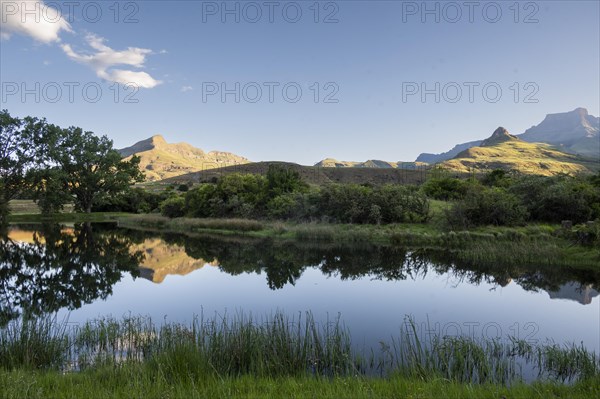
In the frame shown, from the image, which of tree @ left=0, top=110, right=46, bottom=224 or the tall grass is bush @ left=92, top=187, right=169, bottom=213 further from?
the tall grass

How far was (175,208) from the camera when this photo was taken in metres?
54.9

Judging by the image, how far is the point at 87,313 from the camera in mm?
12891

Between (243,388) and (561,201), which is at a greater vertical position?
(561,201)

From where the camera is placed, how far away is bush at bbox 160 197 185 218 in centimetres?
5435

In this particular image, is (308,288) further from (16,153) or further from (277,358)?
(16,153)

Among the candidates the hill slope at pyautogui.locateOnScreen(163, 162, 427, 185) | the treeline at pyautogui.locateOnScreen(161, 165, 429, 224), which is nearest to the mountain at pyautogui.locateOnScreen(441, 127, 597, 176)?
the hill slope at pyautogui.locateOnScreen(163, 162, 427, 185)

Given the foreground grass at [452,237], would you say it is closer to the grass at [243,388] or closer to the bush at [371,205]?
the bush at [371,205]

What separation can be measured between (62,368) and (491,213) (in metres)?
30.2

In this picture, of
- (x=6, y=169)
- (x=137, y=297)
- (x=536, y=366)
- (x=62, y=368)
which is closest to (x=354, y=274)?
(x=137, y=297)

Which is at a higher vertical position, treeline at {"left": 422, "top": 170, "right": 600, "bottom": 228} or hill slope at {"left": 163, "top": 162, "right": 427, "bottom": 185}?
hill slope at {"left": 163, "top": 162, "right": 427, "bottom": 185}

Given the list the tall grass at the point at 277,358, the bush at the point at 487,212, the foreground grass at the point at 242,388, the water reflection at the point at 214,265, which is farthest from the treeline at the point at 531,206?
the foreground grass at the point at 242,388

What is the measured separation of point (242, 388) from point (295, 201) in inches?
1451

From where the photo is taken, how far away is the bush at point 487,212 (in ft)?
97.0

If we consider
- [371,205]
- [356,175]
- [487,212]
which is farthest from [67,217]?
[356,175]
